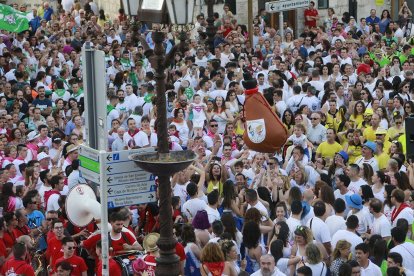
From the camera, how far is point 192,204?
15.6 meters

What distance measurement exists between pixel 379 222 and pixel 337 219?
0.51 meters

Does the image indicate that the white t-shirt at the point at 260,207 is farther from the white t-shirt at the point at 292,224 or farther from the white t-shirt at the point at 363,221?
the white t-shirt at the point at 363,221

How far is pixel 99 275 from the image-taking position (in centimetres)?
1286

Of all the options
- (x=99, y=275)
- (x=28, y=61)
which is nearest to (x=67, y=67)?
(x=28, y=61)

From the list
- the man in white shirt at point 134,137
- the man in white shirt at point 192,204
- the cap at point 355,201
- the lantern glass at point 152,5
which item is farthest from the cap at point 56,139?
the lantern glass at point 152,5

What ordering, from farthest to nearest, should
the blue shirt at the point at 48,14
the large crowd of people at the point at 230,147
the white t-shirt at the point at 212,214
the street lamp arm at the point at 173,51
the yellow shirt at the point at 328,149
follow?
the blue shirt at the point at 48,14
the yellow shirt at the point at 328,149
the white t-shirt at the point at 212,214
the large crowd of people at the point at 230,147
the street lamp arm at the point at 173,51

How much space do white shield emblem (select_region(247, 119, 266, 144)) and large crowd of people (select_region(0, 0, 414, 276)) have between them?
3.06 feet

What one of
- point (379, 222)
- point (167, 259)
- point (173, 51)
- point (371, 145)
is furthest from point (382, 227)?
point (173, 51)

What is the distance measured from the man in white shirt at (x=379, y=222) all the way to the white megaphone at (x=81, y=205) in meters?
3.64

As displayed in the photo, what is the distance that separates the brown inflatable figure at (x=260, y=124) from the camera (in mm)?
14227

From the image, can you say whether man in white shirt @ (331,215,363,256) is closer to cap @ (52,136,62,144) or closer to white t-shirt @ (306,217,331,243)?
white t-shirt @ (306,217,331,243)

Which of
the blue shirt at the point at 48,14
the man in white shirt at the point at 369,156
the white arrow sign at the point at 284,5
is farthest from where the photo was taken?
the blue shirt at the point at 48,14

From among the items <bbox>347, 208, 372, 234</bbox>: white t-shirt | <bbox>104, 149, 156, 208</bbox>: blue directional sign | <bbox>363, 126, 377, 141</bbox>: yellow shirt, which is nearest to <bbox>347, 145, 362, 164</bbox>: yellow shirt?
<bbox>363, 126, 377, 141</bbox>: yellow shirt

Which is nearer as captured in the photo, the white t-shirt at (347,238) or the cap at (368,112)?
the white t-shirt at (347,238)
